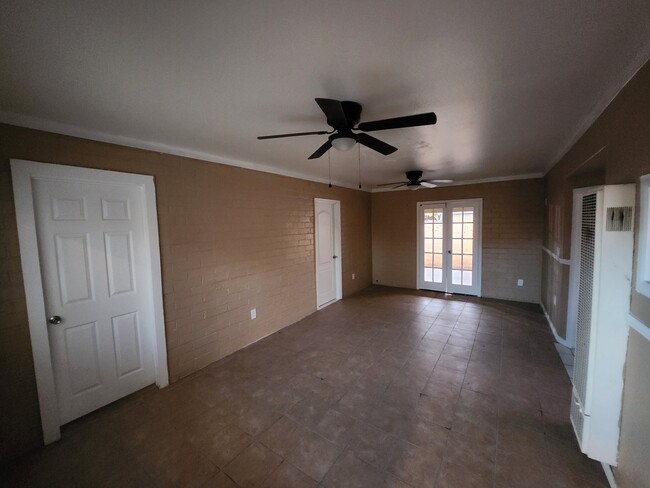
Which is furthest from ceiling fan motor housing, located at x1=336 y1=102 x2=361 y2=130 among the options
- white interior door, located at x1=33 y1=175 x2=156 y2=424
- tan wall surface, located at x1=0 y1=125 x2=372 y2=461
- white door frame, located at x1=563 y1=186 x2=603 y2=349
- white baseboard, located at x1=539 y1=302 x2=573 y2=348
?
white baseboard, located at x1=539 y1=302 x2=573 y2=348

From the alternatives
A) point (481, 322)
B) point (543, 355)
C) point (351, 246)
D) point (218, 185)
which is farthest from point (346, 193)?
point (543, 355)

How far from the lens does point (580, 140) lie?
7.97ft

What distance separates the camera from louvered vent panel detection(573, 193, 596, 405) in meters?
1.62

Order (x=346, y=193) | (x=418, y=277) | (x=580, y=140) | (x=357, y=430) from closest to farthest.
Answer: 1. (x=357, y=430)
2. (x=580, y=140)
3. (x=346, y=193)
4. (x=418, y=277)

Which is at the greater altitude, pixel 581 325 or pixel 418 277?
pixel 581 325

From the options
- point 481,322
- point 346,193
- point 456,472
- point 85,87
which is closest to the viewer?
point 85,87

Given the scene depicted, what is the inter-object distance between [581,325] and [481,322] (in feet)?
7.89

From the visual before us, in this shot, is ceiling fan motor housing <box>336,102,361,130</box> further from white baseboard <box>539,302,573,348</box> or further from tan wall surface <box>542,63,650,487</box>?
white baseboard <box>539,302,573,348</box>

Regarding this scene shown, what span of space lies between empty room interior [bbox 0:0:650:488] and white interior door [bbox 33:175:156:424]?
0.02 metres

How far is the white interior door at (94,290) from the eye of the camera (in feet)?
6.62

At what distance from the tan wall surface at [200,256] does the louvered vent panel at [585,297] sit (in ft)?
10.7

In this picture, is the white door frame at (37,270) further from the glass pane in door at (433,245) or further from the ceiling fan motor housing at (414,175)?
the glass pane in door at (433,245)

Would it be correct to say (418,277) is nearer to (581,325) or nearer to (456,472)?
(581,325)

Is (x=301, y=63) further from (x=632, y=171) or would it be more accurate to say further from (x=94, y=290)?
(x=94, y=290)
